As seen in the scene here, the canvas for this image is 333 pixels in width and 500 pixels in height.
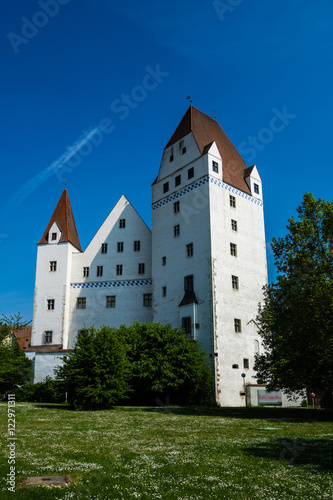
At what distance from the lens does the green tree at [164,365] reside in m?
29.7

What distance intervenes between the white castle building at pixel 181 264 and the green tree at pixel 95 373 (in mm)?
12924

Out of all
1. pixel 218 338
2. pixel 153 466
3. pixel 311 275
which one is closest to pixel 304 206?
pixel 311 275

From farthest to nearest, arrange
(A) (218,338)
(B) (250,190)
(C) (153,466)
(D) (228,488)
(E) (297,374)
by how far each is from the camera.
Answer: (B) (250,190) < (A) (218,338) < (E) (297,374) < (C) (153,466) < (D) (228,488)

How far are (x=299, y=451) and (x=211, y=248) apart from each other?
2861 centimetres

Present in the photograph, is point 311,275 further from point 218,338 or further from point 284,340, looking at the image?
point 218,338

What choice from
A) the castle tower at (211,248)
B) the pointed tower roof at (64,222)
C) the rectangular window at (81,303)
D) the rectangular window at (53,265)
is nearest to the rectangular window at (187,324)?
the castle tower at (211,248)

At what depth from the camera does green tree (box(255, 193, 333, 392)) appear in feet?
68.0

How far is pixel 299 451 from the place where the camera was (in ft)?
33.4

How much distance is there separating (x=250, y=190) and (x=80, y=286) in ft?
67.5

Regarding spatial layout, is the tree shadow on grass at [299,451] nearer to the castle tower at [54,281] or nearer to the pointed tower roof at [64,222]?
the castle tower at [54,281]

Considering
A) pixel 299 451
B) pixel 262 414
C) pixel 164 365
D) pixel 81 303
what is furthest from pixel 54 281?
pixel 299 451

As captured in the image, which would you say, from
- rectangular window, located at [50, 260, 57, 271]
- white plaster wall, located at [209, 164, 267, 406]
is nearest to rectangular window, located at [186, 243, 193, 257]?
white plaster wall, located at [209, 164, 267, 406]

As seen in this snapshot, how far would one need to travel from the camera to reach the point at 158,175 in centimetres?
4753

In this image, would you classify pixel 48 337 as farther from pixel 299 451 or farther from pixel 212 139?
pixel 299 451
